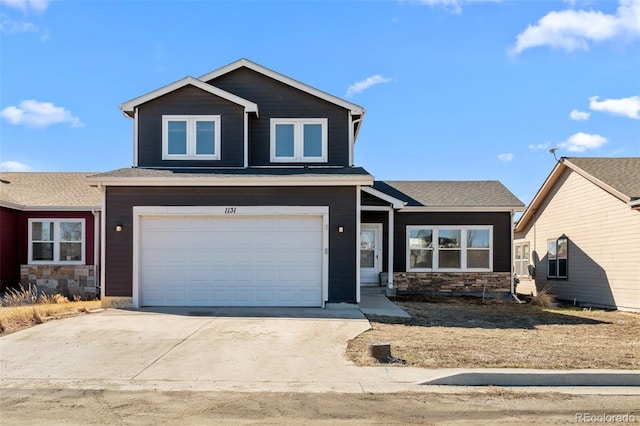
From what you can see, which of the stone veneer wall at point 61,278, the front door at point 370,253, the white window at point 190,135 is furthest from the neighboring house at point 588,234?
the stone veneer wall at point 61,278

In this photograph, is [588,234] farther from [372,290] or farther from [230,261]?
[230,261]

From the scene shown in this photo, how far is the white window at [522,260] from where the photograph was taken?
930 inches

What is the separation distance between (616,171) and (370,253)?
852 centimetres

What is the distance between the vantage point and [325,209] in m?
14.1

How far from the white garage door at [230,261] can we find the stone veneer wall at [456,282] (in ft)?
19.7

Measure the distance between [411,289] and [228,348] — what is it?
35.8 ft

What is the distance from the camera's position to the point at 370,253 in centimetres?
1911

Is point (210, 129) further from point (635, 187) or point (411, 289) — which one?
point (635, 187)

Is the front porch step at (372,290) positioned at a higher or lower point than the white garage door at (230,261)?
lower

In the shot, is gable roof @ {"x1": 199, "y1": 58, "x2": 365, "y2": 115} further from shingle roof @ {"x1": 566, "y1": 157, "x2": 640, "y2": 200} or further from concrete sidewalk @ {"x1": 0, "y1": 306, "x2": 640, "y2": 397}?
shingle roof @ {"x1": 566, "y1": 157, "x2": 640, "y2": 200}

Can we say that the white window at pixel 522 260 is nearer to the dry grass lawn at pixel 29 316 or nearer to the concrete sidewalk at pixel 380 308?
the concrete sidewalk at pixel 380 308

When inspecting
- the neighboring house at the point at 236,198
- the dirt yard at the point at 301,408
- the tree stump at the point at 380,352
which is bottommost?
the dirt yard at the point at 301,408

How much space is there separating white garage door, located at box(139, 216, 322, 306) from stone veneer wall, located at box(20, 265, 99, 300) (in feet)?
20.1

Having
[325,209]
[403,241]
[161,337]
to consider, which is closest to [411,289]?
[403,241]
